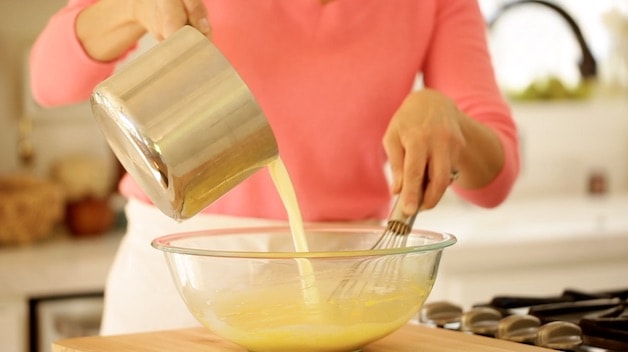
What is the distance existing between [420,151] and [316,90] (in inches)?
11.6

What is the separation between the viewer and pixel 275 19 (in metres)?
1.14

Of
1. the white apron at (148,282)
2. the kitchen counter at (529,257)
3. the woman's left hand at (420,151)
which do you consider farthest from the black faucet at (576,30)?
the woman's left hand at (420,151)

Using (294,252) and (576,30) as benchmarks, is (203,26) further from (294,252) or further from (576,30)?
(576,30)

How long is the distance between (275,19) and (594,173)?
80.3 inches

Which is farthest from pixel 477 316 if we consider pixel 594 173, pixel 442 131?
pixel 594 173

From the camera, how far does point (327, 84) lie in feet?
3.75

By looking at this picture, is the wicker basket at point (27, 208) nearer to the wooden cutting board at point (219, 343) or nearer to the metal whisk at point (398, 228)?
the wooden cutting board at point (219, 343)

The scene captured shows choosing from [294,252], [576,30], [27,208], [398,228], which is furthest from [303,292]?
[576,30]

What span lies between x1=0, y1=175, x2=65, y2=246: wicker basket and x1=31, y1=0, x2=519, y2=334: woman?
1.01m

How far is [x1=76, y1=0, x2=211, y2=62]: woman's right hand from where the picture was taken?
883 millimetres

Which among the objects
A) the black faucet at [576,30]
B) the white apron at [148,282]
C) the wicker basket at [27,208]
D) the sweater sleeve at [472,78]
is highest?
the black faucet at [576,30]

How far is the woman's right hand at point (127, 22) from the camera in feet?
2.90

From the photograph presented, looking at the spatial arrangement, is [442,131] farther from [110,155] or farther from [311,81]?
[110,155]

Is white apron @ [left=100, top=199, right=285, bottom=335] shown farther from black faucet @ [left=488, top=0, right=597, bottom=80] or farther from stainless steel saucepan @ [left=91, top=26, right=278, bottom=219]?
black faucet @ [left=488, top=0, right=597, bottom=80]
